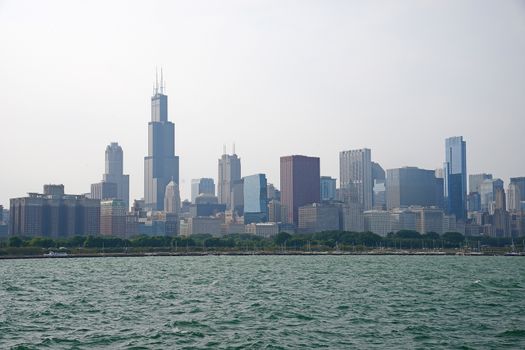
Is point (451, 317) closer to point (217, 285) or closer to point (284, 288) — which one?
point (284, 288)

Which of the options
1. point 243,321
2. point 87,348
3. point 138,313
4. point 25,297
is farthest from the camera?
point 25,297

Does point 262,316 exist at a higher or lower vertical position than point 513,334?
higher

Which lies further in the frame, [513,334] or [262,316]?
[262,316]

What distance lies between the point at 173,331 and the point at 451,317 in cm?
2184

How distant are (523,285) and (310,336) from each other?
50.7 metres

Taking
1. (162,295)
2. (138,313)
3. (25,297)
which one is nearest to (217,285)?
(162,295)

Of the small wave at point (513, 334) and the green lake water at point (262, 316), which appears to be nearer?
the green lake water at point (262, 316)

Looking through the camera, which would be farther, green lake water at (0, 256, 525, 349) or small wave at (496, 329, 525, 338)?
small wave at (496, 329, 525, 338)

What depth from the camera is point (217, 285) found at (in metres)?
92.4

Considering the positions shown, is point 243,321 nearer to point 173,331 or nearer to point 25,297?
point 173,331

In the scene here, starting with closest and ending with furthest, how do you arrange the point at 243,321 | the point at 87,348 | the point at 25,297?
the point at 87,348
the point at 243,321
the point at 25,297

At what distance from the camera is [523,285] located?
91688 millimetres

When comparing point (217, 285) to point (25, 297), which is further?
point (217, 285)

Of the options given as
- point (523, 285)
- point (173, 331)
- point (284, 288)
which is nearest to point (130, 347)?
point (173, 331)
